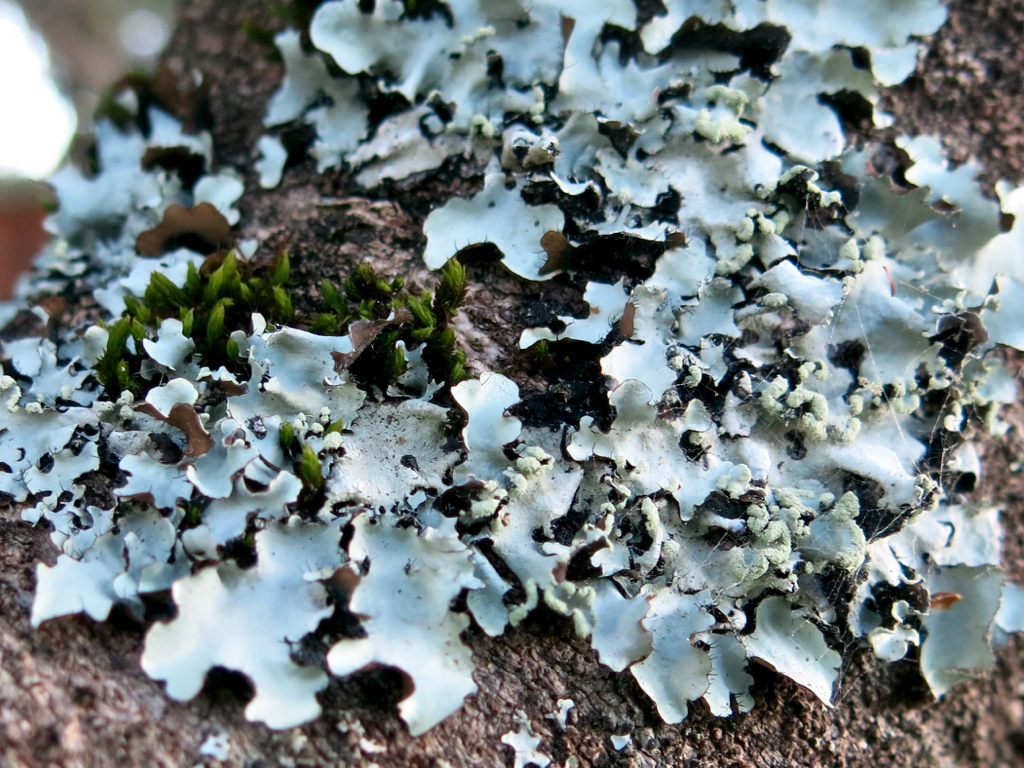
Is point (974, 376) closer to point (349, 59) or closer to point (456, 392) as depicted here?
point (456, 392)

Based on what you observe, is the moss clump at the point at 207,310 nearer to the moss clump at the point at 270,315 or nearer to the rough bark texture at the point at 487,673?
the moss clump at the point at 270,315

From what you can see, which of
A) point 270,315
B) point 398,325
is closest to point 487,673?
point 398,325

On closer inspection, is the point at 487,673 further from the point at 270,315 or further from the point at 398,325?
the point at 270,315

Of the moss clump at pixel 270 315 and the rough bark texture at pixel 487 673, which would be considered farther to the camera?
the moss clump at pixel 270 315

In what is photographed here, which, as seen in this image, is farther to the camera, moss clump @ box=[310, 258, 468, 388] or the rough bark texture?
moss clump @ box=[310, 258, 468, 388]

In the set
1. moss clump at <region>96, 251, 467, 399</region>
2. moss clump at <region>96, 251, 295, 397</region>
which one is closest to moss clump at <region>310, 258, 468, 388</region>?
moss clump at <region>96, 251, 467, 399</region>

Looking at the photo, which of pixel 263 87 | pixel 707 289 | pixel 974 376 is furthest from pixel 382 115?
pixel 974 376

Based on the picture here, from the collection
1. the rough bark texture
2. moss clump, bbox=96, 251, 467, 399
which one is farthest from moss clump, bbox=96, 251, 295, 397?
Result: the rough bark texture

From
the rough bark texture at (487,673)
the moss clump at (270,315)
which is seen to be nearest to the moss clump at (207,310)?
the moss clump at (270,315)

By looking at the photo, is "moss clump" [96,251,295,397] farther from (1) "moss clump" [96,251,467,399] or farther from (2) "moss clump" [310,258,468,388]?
(2) "moss clump" [310,258,468,388]
